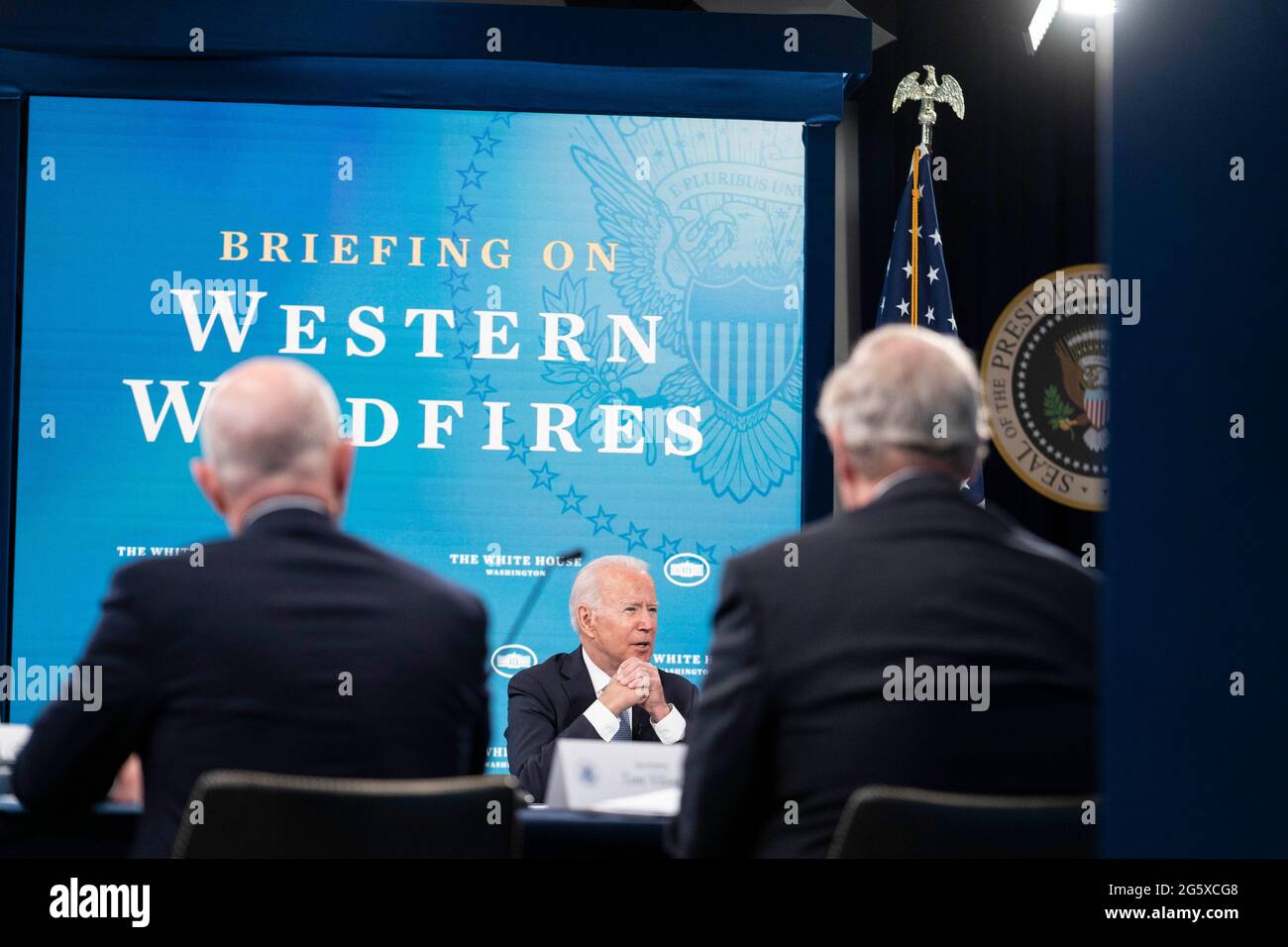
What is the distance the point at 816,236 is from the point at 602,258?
71cm

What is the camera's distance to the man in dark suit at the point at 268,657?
164 centimetres

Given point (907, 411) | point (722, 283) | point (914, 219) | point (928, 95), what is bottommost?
point (907, 411)

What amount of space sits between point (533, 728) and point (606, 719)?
0.88ft

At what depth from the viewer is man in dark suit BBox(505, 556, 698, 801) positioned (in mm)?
3516

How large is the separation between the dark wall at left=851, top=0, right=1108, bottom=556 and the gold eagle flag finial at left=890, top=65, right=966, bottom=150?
0.18m

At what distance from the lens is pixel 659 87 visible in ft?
15.2

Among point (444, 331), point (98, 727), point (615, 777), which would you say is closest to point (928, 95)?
point (444, 331)

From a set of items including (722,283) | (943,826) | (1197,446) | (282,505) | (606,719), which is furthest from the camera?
(722,283)

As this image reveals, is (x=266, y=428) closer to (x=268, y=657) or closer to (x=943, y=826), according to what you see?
(x=268, y=657)

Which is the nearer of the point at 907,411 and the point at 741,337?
the point at 907,411

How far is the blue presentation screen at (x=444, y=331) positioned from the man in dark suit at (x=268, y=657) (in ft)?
8.94

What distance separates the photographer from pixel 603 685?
150 inches

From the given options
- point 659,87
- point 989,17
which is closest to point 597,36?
point 659,87
